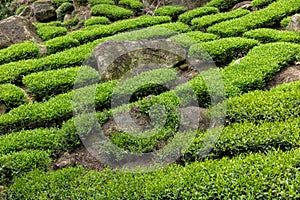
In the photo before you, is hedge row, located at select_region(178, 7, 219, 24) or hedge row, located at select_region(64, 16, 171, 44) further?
hedge row, located at select_region(178, 7, 219, 24)

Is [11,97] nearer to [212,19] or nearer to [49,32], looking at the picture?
[49,32]

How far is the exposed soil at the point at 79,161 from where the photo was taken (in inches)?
442

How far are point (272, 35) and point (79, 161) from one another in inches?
444

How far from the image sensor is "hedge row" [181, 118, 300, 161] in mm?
9922

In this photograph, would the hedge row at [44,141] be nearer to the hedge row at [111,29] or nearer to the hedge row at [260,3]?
the hedge row at [111,29]

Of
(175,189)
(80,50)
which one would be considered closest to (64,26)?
(80,50)

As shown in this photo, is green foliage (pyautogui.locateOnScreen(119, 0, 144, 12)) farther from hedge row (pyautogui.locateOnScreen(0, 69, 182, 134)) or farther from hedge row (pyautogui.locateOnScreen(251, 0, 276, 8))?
hedge row (pyautogui.locateOnScreen(0, 69, 182, 134))

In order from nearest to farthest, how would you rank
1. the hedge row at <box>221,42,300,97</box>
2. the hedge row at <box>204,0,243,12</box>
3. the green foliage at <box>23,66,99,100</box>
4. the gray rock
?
the hedge row at <box>221,42,300,97</box> < the gray rock < the green foliage at <box>23,66,99,100</box> < the hedge row at <box>204,0,243,12</box>

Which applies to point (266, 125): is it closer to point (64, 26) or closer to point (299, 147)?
point (299, 147)

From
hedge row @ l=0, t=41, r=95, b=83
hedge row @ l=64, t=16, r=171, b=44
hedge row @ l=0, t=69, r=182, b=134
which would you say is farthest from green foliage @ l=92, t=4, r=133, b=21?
hedge row @ l=0, t=69, r=182, b=134

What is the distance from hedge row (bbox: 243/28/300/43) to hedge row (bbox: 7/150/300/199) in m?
8.99

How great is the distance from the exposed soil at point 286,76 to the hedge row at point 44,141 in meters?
7.61

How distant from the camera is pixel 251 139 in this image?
1013cm

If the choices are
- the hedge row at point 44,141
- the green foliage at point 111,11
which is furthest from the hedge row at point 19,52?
the green foliage at point 111,11
